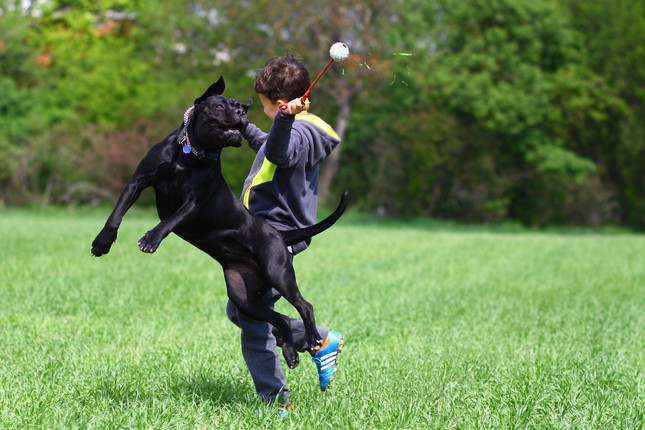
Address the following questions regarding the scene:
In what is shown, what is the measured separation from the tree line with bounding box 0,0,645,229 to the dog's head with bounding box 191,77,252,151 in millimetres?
24260

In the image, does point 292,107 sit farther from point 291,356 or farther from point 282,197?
point 291,356

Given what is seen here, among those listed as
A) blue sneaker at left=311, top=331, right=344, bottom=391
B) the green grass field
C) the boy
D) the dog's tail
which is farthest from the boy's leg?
the dog's tail

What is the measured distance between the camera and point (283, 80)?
4109 millimetres

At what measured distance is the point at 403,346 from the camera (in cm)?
629

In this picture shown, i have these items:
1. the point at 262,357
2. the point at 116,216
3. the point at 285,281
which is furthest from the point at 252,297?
the point at 116,216

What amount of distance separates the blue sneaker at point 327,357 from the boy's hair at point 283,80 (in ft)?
4.73

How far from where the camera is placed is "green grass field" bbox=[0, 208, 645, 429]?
4094 mm

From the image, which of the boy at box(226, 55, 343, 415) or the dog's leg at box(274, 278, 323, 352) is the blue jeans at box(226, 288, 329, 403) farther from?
the dog's leg at box(274, 278, 323, 352)

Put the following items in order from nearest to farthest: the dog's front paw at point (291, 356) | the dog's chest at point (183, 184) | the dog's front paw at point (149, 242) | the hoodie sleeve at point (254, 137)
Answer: the dog's front paw at point (149, 242) → the dog's chest at point (183, 184) → the dog's front paw at point (291, 356) → the hoodie sleeve at point (254, 137)

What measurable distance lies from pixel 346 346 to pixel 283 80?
3013 mm

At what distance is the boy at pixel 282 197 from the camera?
163 inches

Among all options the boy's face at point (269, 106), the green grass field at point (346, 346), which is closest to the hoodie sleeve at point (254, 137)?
the boy's face at point (269, 106)

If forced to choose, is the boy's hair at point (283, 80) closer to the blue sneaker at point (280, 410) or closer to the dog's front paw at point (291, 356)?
the dog's front paw at point (291, 356)

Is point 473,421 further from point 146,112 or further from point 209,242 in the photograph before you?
point 146,112
